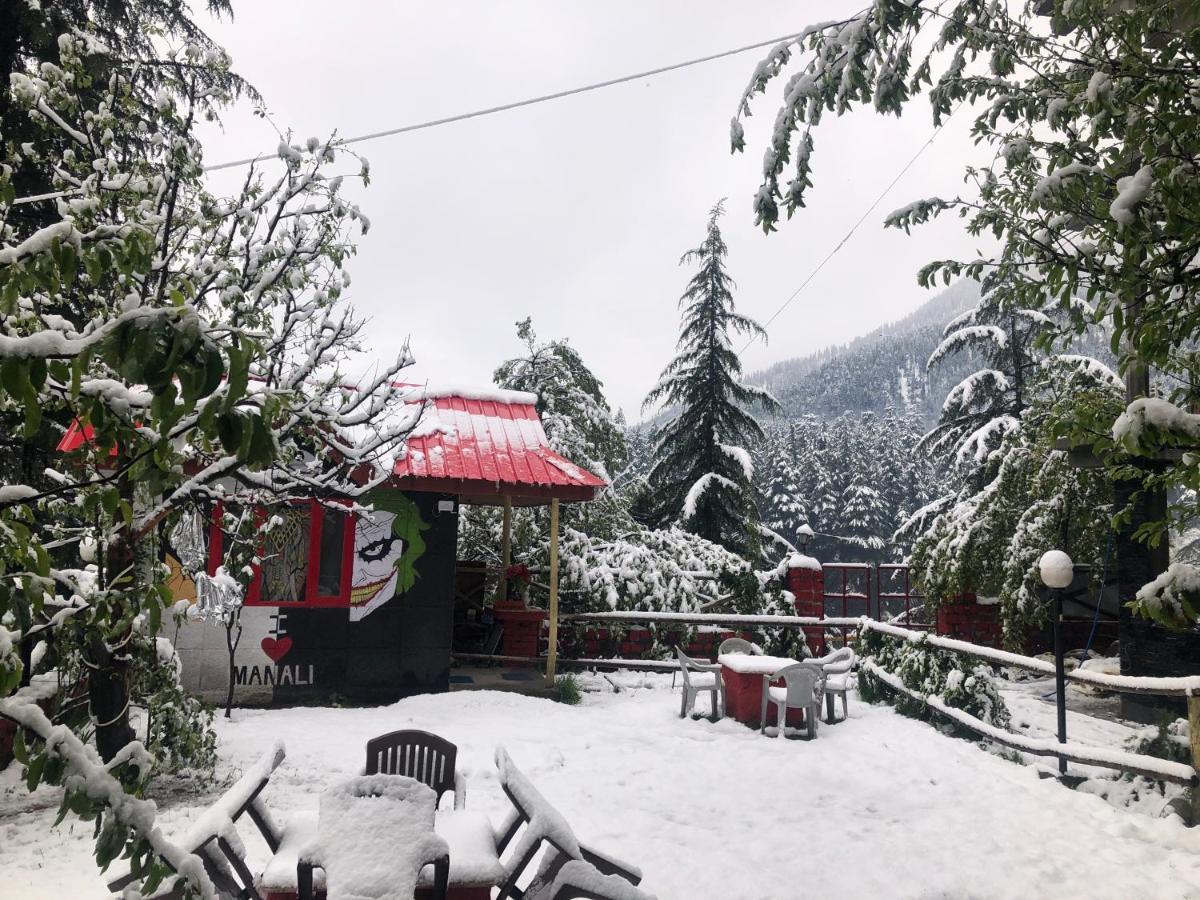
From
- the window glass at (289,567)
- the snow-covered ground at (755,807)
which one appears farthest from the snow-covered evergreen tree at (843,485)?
the window glass at (289,567)

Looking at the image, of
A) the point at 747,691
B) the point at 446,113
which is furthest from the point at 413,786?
the point at 446,113

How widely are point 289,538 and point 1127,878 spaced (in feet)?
27.5

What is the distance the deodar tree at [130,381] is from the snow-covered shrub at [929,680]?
A: 664 centimetres

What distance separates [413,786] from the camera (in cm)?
342

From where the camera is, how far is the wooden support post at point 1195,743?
17.8ft

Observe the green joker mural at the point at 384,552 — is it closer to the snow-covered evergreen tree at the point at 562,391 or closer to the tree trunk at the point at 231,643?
the tree trunk at the point at 231,643

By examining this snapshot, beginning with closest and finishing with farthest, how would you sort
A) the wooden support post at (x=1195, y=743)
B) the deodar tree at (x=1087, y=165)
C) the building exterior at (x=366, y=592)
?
the deodar tree at (x=1087, y=165) → the wooden support post at (x=1195, y=743) → the building exterior at (x=366, y=592)

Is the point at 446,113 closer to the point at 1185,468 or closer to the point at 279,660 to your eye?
the point at 279,660

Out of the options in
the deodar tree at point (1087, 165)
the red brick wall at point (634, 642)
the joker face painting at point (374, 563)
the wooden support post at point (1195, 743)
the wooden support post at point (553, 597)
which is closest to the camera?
the deodar tree at point (1087, 165)

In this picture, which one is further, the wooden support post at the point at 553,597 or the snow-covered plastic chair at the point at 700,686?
the wooden support post at the point at 553,597

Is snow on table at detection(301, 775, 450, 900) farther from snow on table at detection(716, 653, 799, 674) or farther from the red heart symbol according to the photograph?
the red heart symbol

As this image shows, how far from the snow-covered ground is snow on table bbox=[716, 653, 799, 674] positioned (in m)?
0.66

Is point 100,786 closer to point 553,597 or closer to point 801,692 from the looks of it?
point 801,692

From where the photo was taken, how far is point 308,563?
9.08 meters
